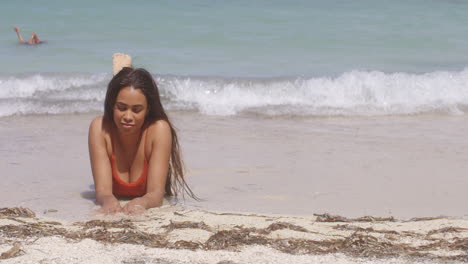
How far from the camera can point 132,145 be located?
4.24 m

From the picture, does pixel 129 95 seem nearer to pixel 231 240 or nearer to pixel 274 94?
pixel 231 240

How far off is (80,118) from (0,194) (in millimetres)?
2798

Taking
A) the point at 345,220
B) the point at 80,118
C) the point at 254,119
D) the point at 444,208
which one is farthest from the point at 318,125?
the point at 345,220

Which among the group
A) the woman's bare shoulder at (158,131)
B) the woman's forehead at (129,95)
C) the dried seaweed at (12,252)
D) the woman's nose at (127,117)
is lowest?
the dried seaweed at (12,252)

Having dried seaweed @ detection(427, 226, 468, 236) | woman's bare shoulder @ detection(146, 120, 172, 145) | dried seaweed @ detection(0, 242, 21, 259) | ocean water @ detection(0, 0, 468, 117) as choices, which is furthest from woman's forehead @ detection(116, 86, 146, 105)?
ocean water @ detection(0, 0, 468, 117)

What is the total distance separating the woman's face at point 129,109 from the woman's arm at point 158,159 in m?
0.15

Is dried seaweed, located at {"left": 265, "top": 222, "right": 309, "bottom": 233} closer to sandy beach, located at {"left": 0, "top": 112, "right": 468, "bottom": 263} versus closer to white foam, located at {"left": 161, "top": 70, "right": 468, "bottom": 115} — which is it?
sandy beach, located at {"left": 0, "top": 112, "right": 468, "bottom": 263}

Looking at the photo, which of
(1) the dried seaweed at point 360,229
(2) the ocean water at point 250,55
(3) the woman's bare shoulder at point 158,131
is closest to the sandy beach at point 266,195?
(1) the dried seaweed at point 360,229

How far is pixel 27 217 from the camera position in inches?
146

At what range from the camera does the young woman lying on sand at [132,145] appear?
4.00 metres

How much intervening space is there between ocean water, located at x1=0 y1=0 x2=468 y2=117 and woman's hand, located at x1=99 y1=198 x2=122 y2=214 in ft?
11.5

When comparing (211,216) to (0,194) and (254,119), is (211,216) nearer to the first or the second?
(0,194)

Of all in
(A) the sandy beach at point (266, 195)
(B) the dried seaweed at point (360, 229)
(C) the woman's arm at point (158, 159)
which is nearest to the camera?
(A) the sandy beach at point (266, 195)

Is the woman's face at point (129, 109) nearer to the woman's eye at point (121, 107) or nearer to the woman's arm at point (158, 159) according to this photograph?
the woman's eye at point (121, 107)
